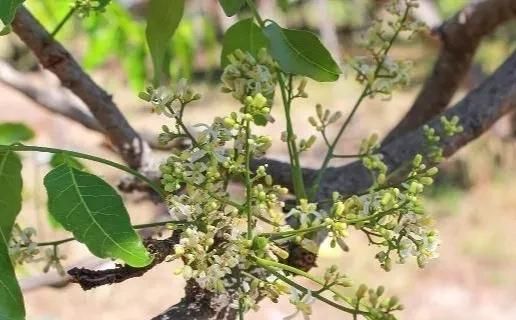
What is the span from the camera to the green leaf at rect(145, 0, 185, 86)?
0.66 meters

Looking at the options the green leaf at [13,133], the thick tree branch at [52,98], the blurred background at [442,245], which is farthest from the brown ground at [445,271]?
the green leaf at [13,133]

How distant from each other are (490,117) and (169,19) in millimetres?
469

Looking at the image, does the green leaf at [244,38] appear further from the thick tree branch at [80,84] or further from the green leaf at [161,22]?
the thick tree branch at [80,84]

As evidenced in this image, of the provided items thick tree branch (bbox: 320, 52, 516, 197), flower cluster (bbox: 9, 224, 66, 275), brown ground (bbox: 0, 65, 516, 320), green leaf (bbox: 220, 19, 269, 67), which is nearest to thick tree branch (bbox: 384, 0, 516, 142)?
thick tree branch (bbox: 320, 52, 516, 197)

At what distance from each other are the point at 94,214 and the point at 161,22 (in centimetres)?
16

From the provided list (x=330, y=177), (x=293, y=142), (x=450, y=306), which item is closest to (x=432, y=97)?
→ (x=330, y=177)

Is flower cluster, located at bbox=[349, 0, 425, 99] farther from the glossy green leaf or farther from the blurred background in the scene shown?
the blurred background

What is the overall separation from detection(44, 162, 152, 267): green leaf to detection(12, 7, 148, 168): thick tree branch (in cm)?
29

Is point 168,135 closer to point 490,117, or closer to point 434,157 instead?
point 434,157

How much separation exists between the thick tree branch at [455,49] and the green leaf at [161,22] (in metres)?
0.61

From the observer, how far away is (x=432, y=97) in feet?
4.29

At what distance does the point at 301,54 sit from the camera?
60cm

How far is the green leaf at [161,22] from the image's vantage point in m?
0.66

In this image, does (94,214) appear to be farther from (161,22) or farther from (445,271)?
(445,271)
